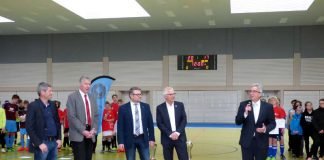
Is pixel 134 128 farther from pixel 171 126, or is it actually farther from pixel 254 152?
pixel 254 152

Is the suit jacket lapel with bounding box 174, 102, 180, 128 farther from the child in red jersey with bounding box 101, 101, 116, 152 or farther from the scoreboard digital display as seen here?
the scoreboard digital display

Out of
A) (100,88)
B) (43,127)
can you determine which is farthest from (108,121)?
(43,127)

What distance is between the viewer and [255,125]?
6.13 metres

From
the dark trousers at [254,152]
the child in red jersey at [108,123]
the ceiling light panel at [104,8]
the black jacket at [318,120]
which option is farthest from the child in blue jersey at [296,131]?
the ceiling light panel at [104,8]

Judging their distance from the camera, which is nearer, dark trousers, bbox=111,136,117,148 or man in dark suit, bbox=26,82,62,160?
man in dark suit, bbox=26,82,62,160

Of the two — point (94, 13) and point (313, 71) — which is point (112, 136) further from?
point (313, 71)

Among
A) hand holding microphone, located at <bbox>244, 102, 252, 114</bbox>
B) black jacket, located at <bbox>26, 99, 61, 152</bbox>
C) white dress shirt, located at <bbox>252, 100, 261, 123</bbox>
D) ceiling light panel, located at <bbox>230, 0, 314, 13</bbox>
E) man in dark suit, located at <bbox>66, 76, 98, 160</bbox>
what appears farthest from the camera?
ceiling light panel, located at <bbox>230, 0, 314, 13</bbox>

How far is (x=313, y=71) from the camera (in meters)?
23.9

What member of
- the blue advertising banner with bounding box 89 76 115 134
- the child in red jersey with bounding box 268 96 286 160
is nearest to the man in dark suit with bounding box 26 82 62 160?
the blue advertising banner with bounding box 89 76 115 134

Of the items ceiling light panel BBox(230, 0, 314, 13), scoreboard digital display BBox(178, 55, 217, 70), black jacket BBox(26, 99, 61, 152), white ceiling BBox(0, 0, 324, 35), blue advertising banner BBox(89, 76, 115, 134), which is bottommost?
black jacket BBox(26, 99, 61, 152)

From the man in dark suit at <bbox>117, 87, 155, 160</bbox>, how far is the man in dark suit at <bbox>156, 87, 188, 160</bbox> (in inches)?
10.4

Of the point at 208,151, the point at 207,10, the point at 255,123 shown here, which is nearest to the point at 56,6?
the point at 207,10

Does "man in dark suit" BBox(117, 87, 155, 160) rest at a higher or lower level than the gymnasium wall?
lower

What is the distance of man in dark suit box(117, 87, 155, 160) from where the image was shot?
20.7 ft
